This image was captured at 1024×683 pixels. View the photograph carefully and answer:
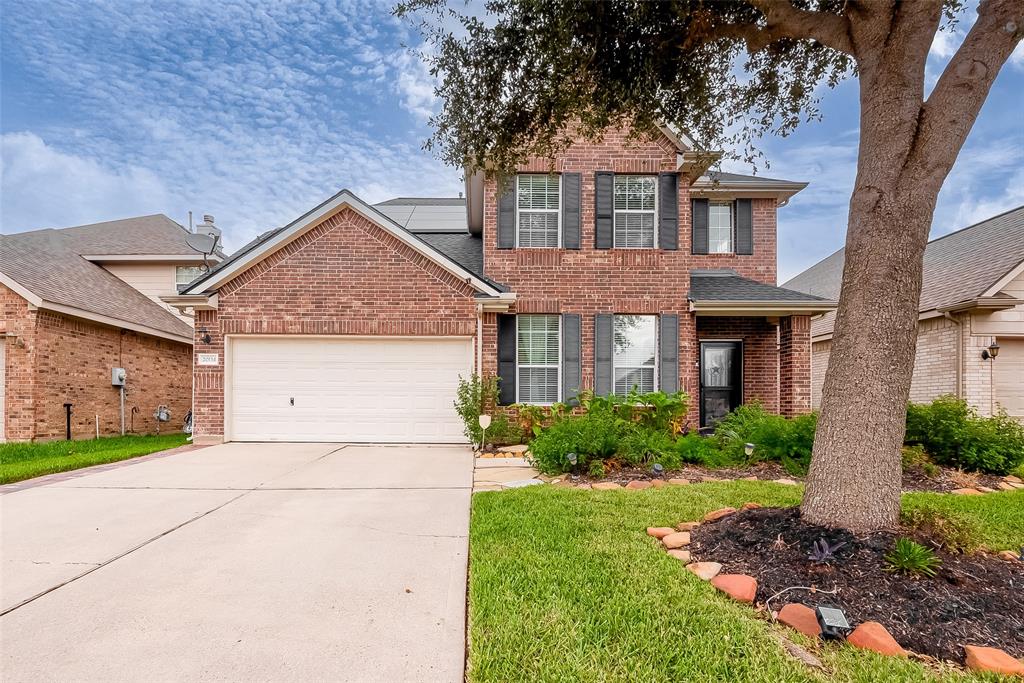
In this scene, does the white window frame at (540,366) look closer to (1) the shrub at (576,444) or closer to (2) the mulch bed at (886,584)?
(1) the shrub at (576,444)

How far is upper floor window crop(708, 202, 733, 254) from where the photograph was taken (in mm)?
10680

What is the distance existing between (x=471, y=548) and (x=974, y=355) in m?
10.7

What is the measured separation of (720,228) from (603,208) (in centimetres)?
325

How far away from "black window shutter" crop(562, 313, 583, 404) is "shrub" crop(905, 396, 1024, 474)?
4.80 m

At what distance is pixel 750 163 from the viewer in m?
5.79

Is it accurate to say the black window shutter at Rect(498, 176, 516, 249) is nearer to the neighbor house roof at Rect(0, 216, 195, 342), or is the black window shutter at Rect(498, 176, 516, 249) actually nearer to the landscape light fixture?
the landscape light fixture

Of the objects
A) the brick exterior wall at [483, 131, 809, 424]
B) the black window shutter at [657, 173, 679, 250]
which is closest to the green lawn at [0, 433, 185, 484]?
the brick exterior wall at [483, 131, 809, 424]

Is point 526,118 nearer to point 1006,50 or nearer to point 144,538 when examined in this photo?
point 1006,50

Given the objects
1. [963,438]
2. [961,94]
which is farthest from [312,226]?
[963,438]

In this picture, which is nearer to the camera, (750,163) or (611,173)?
(750,163)

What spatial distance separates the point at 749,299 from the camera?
29.5 feet

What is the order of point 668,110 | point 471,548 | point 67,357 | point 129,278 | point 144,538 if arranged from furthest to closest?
point 129,278 → point 67,357 → point 668,110 → point 144,538 → point 471,548

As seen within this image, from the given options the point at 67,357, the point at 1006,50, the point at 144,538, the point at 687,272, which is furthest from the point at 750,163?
the point at 67,357

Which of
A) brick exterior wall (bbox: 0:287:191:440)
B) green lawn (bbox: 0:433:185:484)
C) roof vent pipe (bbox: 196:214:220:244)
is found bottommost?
green lawn (bbox: 0:433:185:484)
